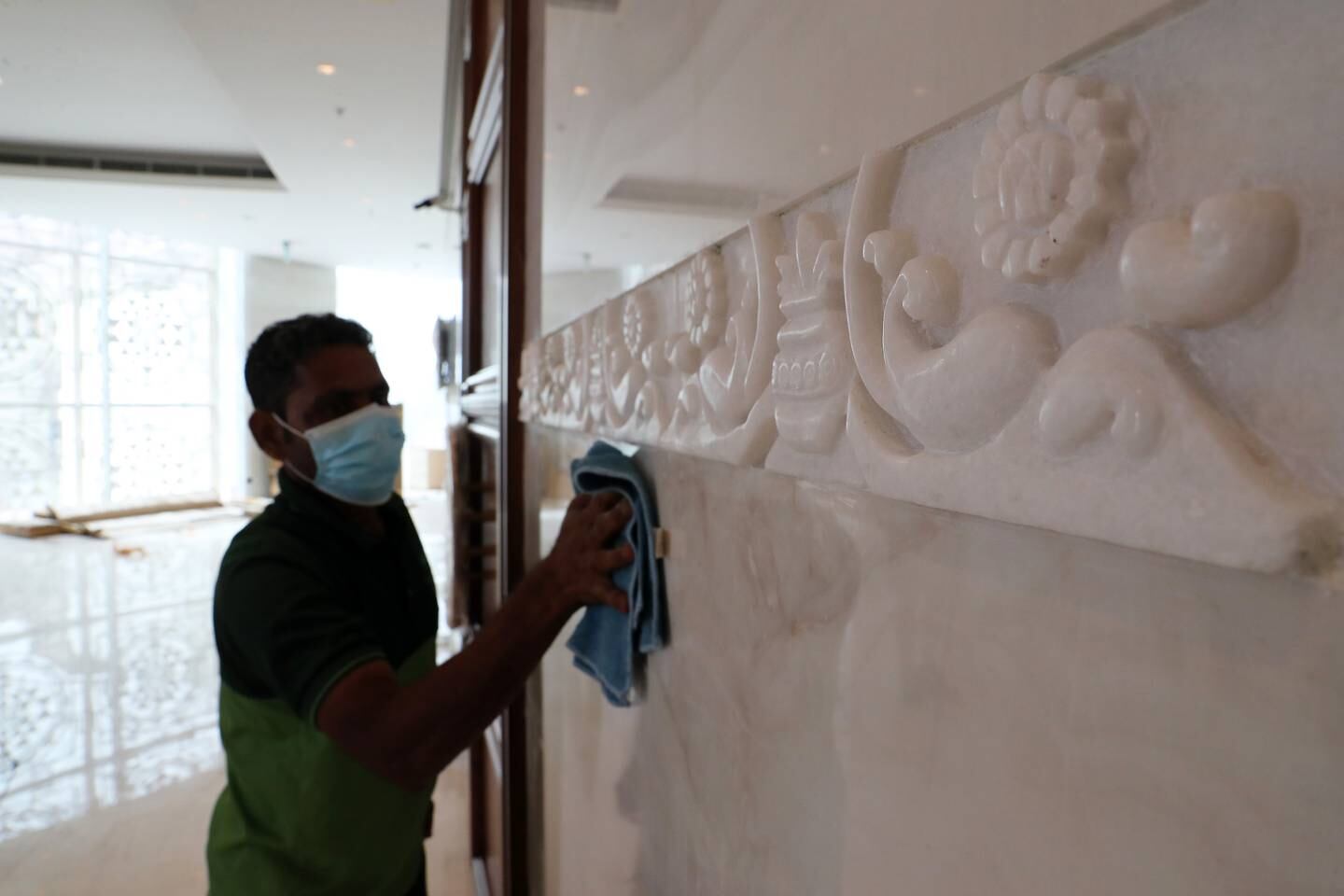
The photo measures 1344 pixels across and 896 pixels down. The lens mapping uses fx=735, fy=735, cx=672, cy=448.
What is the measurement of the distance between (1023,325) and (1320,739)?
0.12m

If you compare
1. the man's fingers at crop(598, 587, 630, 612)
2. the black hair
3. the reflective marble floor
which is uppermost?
the black hair

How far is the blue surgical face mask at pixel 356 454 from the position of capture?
118 cm

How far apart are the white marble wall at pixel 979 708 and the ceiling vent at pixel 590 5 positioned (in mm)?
475

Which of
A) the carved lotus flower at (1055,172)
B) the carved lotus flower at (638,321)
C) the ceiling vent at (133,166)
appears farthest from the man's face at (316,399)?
the ceiling vent at (133,166)

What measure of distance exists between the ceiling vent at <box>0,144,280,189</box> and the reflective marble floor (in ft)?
11.0

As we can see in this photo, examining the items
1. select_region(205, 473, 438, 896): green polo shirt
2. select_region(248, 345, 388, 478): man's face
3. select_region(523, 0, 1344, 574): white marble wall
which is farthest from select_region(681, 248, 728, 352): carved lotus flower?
select_region(248, 345, 388, 478): man's face

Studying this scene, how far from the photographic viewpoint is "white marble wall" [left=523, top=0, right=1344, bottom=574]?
155mm

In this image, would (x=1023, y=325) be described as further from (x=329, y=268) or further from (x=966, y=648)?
(x=329, y=268)

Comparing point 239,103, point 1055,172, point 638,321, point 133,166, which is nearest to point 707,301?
Result: point 638,321

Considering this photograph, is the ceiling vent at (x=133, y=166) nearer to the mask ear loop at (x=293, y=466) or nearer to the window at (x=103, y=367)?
the window at (x=103, y=367)

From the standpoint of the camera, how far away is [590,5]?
812 mm

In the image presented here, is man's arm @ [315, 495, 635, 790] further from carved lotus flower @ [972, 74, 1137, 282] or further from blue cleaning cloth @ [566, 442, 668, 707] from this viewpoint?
carved lotus flower @ [972, 74, 1137, 282]

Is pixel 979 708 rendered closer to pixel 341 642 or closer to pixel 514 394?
pixel 341 642

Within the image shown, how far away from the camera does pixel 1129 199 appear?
19 cm
